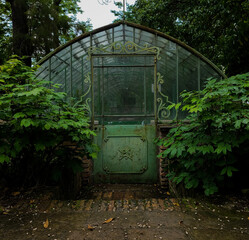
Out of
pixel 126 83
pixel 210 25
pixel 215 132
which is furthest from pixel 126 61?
pixel 210 25

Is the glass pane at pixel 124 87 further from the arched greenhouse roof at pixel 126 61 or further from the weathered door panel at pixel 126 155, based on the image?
the weathered door panel at pixel 126 155

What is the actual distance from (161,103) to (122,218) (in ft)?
9.66

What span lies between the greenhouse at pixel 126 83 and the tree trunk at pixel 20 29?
176 inches

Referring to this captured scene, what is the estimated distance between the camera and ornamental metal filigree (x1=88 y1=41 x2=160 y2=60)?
17.2 ft

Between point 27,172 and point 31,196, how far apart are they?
0.45 meters

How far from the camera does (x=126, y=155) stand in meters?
5.23

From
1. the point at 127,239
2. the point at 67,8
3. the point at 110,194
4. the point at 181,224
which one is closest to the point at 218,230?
the point at 181,224

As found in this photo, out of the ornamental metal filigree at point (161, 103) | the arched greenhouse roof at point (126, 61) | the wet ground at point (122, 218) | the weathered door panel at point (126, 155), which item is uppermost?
the arched greenhouse roof at point (126, 61)

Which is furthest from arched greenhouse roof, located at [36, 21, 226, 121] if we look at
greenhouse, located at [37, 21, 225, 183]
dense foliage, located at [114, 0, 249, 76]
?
dense foliage, located at [114, 0, 249, 76]

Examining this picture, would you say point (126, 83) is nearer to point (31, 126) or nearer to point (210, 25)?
point (31, 126)

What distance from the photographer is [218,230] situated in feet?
8.43

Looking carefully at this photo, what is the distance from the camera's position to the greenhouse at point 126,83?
5.19 meters

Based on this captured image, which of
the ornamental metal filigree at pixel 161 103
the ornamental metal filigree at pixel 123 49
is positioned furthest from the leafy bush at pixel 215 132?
the ornamental metal filigree at pixel 123 49

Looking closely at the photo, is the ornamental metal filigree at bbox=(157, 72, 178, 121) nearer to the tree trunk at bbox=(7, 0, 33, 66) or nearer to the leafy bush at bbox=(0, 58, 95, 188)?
the leafy bush at bbox=(0, 58, 95, 188)
